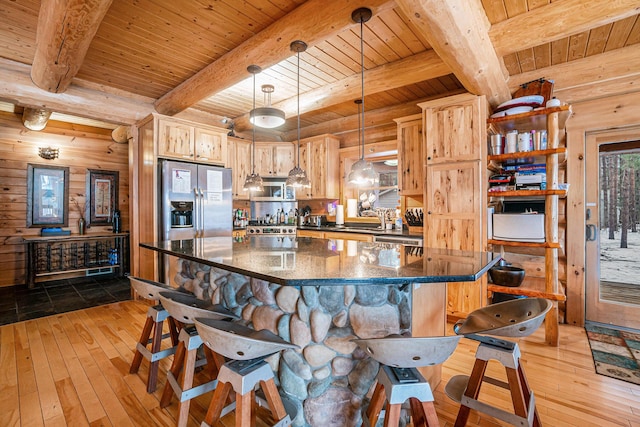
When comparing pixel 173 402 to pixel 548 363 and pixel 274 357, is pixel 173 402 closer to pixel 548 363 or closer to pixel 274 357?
pixel 274 357

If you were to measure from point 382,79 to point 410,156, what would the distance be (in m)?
1.09

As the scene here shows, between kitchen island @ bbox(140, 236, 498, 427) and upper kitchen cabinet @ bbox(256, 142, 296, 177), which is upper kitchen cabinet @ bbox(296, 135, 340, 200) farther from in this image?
kitchen island @ bbox(140, 236, 498, 427)

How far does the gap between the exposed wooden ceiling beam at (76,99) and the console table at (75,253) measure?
2231 mm

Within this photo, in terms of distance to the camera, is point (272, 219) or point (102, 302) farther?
point (272, 219)

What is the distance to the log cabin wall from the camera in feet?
15.4

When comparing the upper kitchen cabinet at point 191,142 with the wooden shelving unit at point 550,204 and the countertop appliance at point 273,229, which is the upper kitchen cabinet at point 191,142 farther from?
the wooden shelving unit at point 550,204

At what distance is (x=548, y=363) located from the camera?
2461 millimetres

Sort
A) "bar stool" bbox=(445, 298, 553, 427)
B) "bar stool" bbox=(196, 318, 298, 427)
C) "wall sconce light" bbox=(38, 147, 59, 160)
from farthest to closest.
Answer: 1. "wall sconce light" bbox=(38, 147, 59, 160)
2. "bar stool" bbox=(445, 298, 553, 427)
3. "bar stool" bbox=(196, 318, 298, 427)

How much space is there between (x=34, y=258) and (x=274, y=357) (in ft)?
16.7

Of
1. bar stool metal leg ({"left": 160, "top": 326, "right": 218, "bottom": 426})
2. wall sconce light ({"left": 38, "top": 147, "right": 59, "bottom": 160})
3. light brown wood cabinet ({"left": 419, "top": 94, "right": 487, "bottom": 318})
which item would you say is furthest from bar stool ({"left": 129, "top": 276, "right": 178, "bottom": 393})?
wall sconce light ({"left": 38, "top": 147, "right": 59, "bottom": 160})

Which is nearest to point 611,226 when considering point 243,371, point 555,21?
point 555,21

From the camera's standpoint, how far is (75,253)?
5164 millimetres

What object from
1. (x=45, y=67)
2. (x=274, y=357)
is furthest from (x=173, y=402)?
(x=45, y=67)

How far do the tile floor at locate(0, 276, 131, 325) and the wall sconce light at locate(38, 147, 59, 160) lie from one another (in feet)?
6.68
